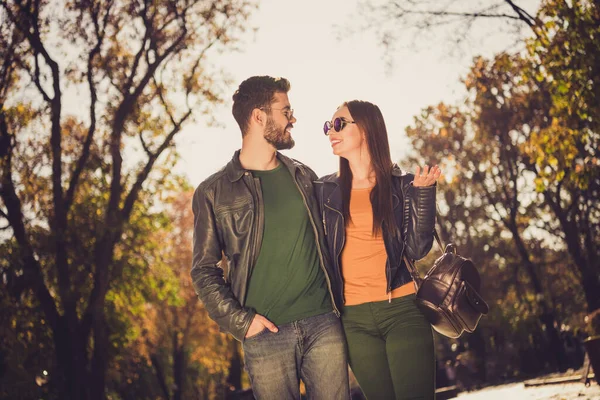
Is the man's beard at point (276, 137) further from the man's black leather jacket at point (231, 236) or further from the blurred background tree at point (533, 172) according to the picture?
the blurred background tree at point (533, 172)

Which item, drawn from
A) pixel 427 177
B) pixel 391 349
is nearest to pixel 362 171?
pixel 427 177

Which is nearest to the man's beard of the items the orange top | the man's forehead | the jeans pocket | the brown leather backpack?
the man's forehead

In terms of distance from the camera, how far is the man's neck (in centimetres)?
449

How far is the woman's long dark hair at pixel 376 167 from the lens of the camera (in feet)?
13.8

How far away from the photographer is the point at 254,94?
448 cm

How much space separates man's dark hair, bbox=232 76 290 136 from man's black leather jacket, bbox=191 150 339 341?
1.12 feet

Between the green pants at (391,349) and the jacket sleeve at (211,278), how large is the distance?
651mm

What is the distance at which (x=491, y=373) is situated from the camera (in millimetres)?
37156

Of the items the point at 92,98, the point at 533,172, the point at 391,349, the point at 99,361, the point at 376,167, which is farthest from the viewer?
the point at 533,172

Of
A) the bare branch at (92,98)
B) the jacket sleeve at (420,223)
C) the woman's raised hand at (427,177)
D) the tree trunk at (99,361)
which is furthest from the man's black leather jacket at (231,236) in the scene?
the bare branch at (92,98)

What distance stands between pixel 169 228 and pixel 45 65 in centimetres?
681

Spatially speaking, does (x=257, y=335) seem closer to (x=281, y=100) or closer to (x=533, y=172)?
(x=281, y=100)

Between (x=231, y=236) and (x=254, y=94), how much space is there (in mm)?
964

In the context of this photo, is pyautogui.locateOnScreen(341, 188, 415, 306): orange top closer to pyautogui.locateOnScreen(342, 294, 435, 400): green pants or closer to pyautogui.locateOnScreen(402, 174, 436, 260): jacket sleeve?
pyautogui.locateOnScreen(342, 294, 435, 400): green pants
